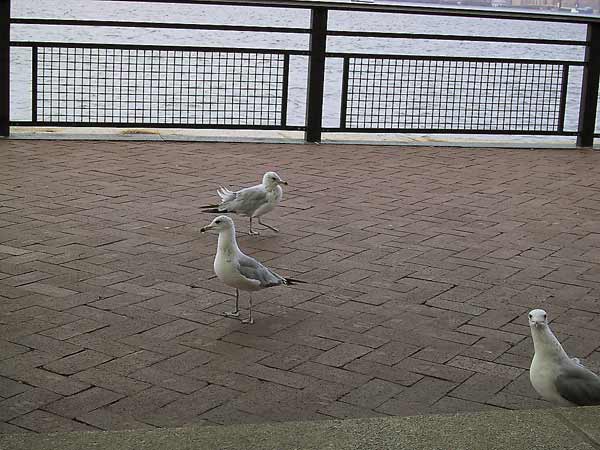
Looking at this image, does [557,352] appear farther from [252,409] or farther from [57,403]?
[57,403]

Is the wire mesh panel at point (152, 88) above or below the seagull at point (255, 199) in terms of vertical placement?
above

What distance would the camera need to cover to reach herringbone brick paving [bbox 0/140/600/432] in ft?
13.1

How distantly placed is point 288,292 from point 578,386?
2.11 meters

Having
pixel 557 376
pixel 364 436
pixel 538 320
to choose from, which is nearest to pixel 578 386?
pixel 557 376

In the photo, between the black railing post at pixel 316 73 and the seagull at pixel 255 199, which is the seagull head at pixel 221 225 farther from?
the black railing post at pixel 316 73

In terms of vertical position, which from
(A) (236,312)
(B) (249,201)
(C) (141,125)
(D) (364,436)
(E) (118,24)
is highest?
(E) (118,24)

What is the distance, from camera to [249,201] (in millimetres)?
6477

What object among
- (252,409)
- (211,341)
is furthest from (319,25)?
(252,409)

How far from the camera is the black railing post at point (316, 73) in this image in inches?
409

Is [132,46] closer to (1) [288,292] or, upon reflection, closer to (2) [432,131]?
(2) [432,131]

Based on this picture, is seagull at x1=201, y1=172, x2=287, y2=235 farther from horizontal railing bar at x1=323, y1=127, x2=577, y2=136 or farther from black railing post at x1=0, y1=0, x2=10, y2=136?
horizontal railing bar at x1=323, y1=127, x2=577, y2=136

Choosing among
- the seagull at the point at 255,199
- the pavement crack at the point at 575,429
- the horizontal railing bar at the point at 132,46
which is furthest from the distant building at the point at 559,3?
the pavement crack at the point at 575,429

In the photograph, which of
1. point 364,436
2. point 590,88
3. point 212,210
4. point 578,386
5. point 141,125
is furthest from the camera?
point 590,88

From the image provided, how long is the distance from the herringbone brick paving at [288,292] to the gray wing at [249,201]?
22 cm
